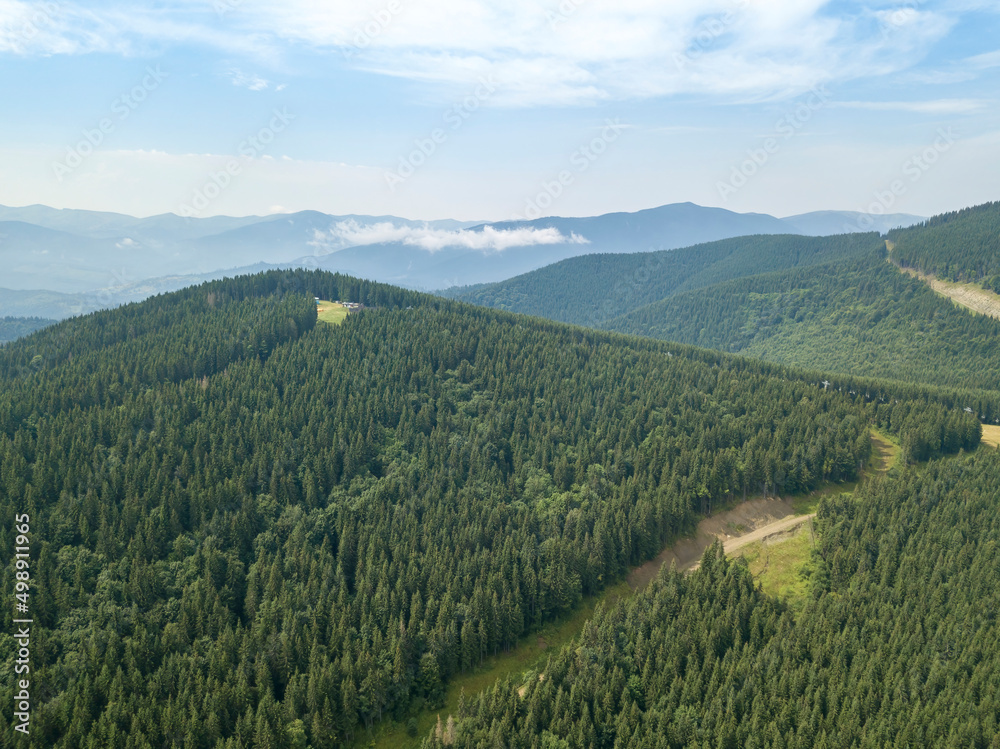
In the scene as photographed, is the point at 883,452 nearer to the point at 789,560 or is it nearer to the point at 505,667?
the point at 789,560

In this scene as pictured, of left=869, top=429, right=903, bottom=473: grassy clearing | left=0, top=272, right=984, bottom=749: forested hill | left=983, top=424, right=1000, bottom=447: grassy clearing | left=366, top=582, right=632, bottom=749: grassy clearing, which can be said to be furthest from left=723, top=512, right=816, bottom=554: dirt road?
left=983, top=424, right=1000, bottom=447: grassy clearing

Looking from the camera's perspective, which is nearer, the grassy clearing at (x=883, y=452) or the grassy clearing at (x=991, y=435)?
the grassy clearing at (x=883, y=452)

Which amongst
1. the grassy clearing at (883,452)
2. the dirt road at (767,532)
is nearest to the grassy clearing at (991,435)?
the grassy clearing at (883,452)

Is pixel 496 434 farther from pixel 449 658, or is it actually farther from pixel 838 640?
pixel 838 640

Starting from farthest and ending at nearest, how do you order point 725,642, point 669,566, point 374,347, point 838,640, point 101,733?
1. point 374,347
2. point 669,566
3. point 725,642
4. point 838,640
5. point 101,733

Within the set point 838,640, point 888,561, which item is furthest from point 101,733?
point 888,561

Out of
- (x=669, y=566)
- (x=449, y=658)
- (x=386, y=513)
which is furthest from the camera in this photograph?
(x=386, y=513)

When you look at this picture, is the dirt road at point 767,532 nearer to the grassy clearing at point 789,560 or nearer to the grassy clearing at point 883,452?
the grassy clearing at point 789,560
